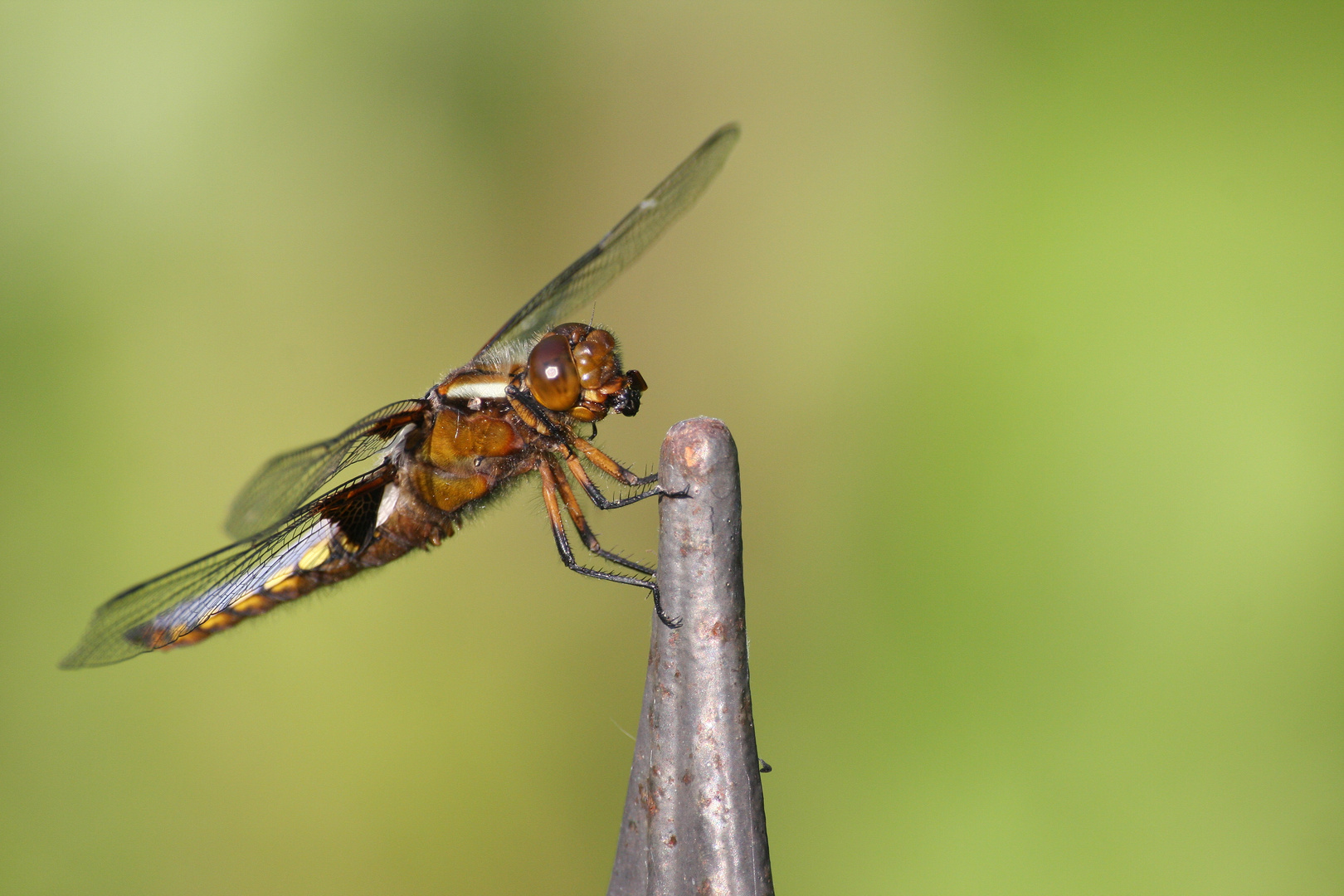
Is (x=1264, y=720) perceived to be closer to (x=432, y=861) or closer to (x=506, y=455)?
(x=506, y=455)

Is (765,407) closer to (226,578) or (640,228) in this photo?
(640,228)

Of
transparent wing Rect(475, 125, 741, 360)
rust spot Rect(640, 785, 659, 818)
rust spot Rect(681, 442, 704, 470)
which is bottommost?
rust spot Rect(640, 785, 659, 818)

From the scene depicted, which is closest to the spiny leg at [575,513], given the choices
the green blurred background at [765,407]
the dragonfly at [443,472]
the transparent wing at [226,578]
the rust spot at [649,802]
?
the dragonfly at [443,472]

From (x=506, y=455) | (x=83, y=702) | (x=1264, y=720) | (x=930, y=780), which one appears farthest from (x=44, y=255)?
(x=1264, y=720)

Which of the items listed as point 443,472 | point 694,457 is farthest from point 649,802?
point 443,472

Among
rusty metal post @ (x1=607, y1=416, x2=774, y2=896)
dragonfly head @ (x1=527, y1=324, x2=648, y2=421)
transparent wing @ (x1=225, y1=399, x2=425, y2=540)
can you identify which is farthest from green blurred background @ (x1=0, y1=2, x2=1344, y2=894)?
rusty metal post @ (x1=607, y1=416, x2=774, y2=896)

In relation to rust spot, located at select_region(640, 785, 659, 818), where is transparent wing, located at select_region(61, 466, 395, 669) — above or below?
above

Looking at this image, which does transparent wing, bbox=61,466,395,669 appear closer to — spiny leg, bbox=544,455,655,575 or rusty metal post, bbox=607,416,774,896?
spiny leg, bbox=544,455,655,575

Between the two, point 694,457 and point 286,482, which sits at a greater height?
point 286,482

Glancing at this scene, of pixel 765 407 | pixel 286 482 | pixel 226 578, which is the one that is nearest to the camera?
pixel 286 482
